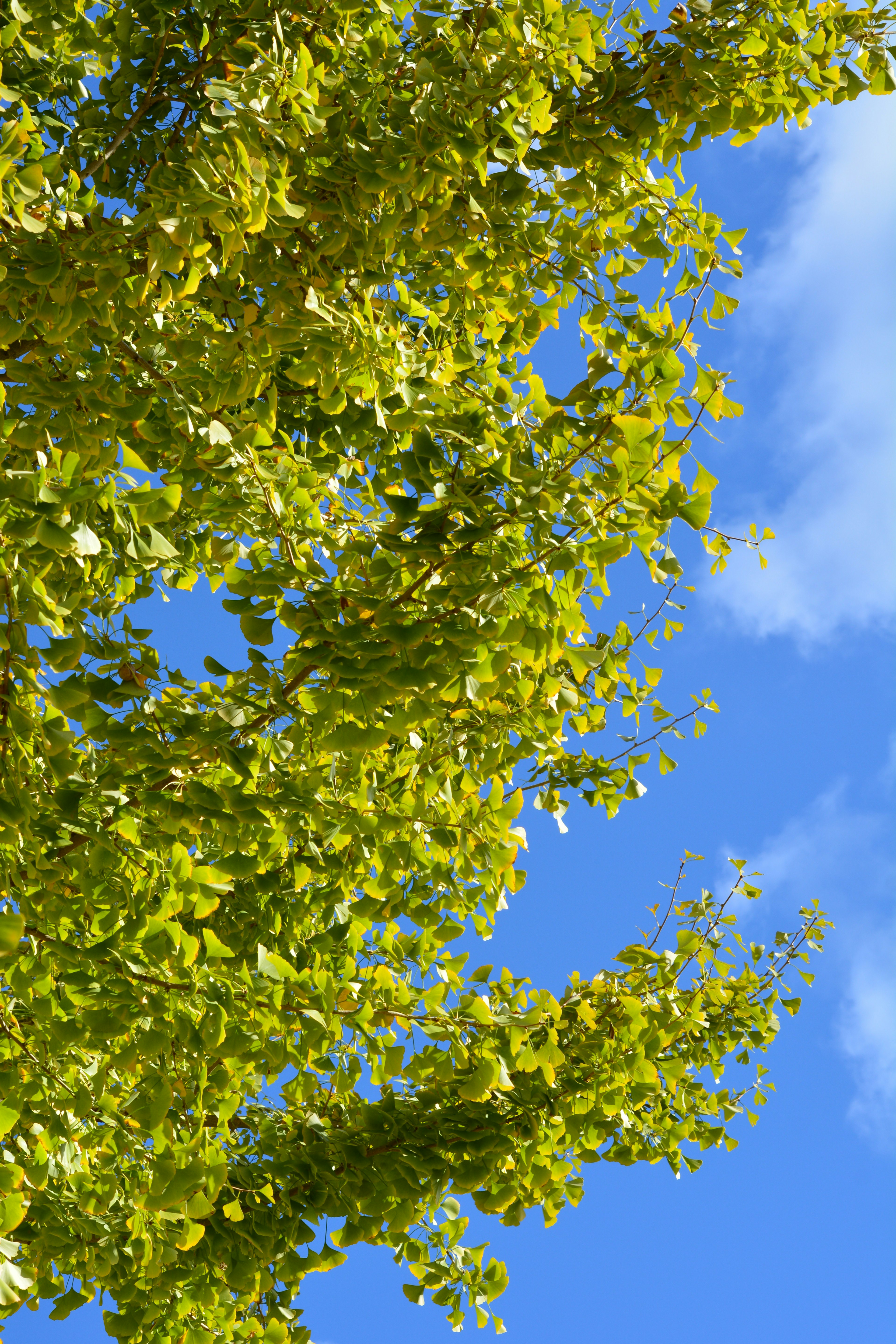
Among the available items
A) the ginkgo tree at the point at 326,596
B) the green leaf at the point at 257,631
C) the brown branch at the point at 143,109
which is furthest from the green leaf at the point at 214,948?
the brown branch at the point at 143,109

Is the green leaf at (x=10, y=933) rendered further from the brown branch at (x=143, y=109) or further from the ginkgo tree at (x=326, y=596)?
the brown branch at (x=143, y=109)

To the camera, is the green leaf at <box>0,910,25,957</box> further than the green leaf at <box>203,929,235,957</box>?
No

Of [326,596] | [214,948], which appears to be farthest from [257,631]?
[214,948]

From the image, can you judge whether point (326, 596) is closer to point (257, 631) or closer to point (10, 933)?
point (257, 631)

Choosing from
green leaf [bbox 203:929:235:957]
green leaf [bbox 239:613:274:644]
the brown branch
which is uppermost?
the brown branch

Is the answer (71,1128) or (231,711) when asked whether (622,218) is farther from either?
(71,1128)

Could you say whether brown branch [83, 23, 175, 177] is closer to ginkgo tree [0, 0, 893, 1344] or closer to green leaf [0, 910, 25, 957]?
ginkgo tree [0, 0, 893, 1344]

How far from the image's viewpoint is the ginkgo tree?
2477 mm

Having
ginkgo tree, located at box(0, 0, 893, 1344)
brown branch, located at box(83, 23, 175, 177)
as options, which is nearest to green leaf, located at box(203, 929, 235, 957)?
ginkgo tree, located at box(0, 0, 893, 1344)

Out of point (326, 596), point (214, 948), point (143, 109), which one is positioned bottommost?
point (214, 948)

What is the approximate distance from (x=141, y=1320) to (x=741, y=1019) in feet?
8.25

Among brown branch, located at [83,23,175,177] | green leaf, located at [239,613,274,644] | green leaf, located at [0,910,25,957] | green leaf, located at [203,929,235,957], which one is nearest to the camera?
green leaf, located at [0,910,25,957]

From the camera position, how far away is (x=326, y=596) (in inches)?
102

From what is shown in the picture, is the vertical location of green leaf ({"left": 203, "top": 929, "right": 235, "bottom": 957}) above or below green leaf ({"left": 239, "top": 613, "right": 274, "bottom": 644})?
below
